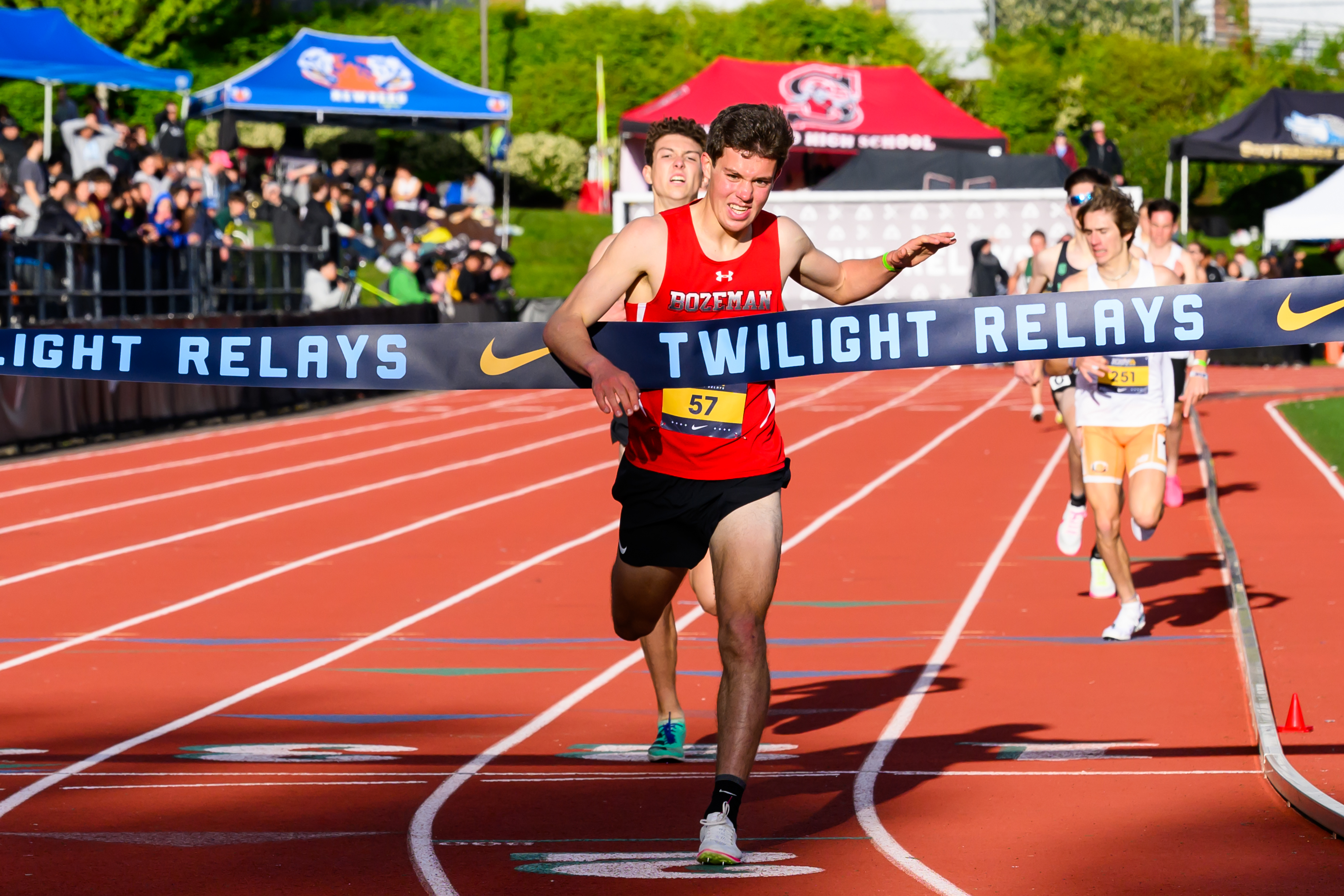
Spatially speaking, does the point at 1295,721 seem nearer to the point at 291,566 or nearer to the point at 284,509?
the point at 291,566

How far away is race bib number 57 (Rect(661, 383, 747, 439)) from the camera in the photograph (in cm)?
535

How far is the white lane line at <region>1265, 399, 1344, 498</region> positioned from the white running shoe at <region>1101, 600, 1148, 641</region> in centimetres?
637

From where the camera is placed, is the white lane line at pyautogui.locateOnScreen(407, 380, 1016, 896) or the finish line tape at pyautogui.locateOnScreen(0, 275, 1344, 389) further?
the finish line tape at pyautogui.locateOnScreen(0, 275, 1344, 389)

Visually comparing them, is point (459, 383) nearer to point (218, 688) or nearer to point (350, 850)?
point (350, 850)

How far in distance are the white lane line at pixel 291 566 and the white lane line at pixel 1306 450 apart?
631 centimetres

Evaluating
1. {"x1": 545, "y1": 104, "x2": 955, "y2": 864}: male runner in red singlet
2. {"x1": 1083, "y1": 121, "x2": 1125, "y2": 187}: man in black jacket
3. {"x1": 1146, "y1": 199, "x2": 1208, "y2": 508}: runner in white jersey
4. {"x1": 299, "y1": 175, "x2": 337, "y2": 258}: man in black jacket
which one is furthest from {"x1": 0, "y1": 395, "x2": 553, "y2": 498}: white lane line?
{"x1": 1083, "y1": 121, "x2": 1125, "y2": 187}: man in black jacket

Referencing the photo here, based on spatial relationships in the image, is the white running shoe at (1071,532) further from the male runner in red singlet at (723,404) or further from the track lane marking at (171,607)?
the male runner in red singlet at (723,404)

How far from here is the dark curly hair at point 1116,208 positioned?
8.59 m

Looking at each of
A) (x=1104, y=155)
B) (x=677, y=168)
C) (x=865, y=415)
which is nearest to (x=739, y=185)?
(x=677, y=168)

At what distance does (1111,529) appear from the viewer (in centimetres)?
871

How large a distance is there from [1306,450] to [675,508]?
1408cm

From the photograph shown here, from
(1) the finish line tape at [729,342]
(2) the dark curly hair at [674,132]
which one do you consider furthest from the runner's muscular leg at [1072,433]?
(1) the finish line tape at [729,342]

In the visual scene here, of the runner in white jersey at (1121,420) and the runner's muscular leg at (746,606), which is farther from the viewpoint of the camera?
the runner in white jersey at (1121,420)

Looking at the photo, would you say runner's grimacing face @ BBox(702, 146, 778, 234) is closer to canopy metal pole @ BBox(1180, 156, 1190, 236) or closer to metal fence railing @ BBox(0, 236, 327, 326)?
metal fence railing @ BBox(0, 236, 327, 326)
